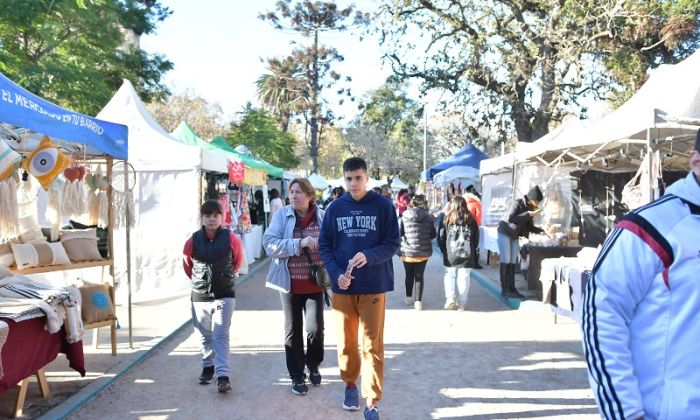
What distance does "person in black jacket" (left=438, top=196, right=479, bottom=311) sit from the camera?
864cm

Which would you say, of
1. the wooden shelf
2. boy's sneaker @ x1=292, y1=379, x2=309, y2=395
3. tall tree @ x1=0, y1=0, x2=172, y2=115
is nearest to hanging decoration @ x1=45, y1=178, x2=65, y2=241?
the wooden shelf

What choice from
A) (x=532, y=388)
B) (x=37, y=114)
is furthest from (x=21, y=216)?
(x=532, y=388)

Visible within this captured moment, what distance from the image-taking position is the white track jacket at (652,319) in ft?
5.78

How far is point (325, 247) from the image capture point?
4.38 m

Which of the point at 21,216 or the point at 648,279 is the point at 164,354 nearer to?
the point at 21,216

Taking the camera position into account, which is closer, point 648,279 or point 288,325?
point 648,279

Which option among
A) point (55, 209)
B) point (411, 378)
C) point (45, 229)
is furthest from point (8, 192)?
point (411, 378)

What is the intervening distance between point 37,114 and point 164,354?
3034mm

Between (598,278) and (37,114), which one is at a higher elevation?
(37,114)

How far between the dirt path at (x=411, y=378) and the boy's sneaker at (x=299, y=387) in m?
0.06

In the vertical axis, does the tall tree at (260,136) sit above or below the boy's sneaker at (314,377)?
above

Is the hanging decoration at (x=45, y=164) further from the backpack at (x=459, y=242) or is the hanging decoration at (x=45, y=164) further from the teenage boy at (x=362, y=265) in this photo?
the backpack at (x=459, y=242)

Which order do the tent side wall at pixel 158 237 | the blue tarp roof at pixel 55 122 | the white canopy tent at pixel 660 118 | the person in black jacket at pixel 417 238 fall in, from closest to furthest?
the blue tarp roof at pixel 55 122 → the white canopy tent at pixel 660 118 → the person in black jacket at pixel 417 238 → the tent side wall at pixel 158 237

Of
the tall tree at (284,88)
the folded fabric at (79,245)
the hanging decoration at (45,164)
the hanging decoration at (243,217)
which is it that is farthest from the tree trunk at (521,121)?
the tall tree at (284,88)
